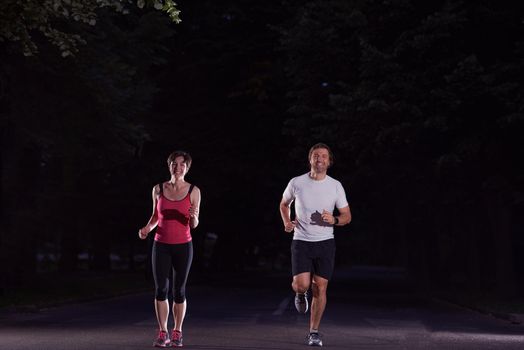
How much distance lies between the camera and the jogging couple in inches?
397

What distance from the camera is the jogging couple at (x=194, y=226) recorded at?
397 inches

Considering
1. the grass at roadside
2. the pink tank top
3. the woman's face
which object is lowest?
the grass at roadside

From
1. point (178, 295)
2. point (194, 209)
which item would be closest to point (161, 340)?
point (178, 295)

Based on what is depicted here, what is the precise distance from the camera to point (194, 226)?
33.5 feet

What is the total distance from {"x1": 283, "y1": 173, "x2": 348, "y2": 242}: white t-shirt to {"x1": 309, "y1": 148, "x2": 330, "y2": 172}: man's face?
0.15 meters

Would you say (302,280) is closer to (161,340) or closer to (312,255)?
(312,255)

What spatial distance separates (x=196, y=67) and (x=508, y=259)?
1390 cm

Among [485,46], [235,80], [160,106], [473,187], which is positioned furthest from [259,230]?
[485,46]

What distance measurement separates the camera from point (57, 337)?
1254cm

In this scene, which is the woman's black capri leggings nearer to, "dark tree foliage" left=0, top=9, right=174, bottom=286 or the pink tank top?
the pink tank top

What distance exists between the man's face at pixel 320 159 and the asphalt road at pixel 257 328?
224 centimetres

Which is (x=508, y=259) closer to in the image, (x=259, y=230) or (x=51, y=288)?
(x=51, y=288)

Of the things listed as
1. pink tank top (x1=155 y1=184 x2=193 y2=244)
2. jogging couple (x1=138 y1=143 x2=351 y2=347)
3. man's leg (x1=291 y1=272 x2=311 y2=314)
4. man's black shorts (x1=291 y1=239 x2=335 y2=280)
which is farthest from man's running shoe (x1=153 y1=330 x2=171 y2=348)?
man's black shorts (x1=291 y1=239 x2=335 y2=280)

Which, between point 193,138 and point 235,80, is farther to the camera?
point 193,138
